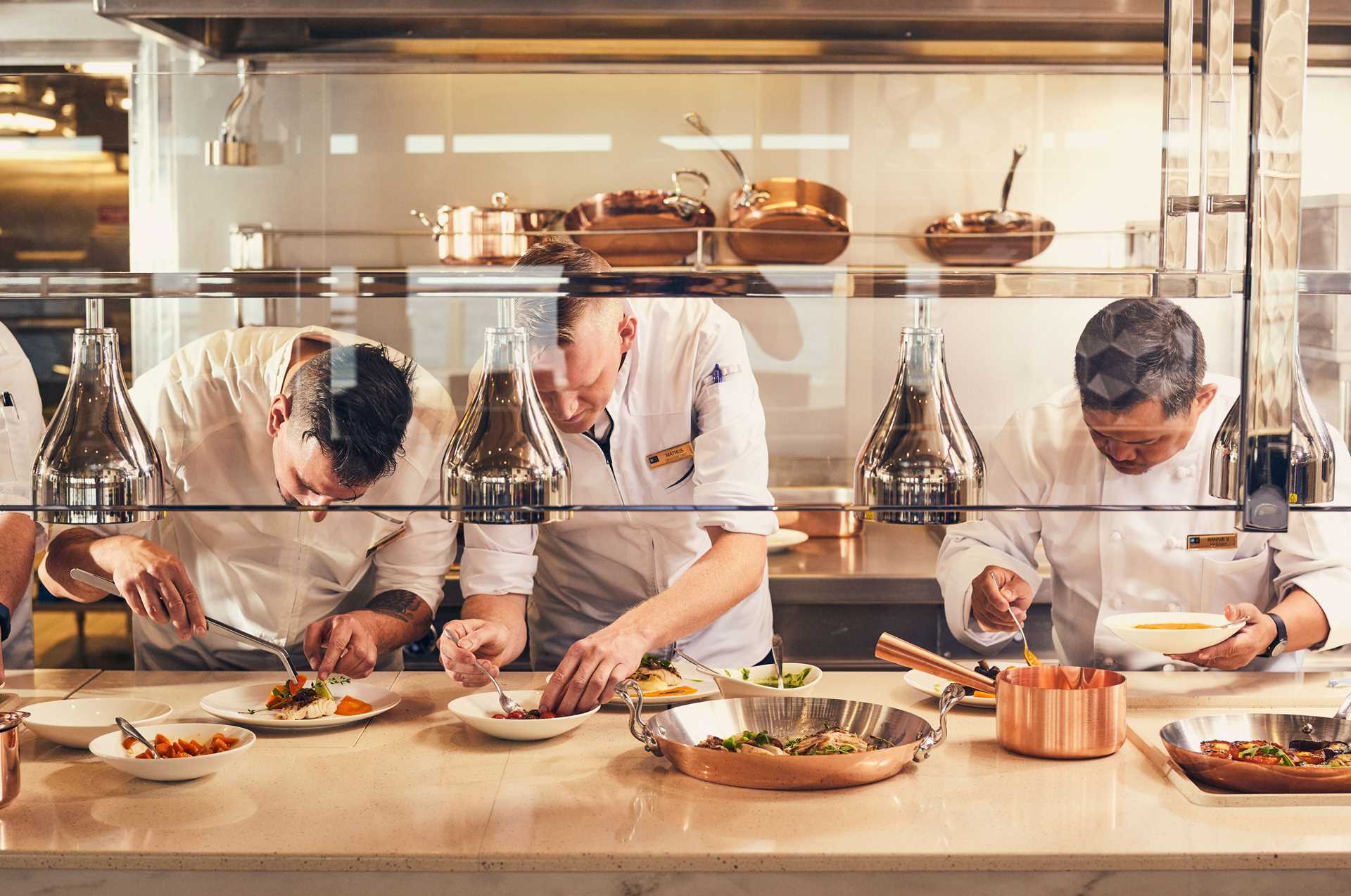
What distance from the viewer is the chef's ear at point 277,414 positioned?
1.42m

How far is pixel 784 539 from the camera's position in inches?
108

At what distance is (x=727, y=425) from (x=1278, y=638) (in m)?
0.97

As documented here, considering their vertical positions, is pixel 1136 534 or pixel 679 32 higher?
pixel 679 32

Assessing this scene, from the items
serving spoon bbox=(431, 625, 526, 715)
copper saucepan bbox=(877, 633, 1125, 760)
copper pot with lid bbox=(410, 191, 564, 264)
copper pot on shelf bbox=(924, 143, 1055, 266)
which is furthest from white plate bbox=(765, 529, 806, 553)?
copper saucepan bbox=(877, 633, 1125, 760)

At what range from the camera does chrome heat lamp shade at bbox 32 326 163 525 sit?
132 cm

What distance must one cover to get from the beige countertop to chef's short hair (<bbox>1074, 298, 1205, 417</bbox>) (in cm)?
44

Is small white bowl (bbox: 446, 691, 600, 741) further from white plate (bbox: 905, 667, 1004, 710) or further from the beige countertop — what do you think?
white plate (bbox: 905, 667, 1004, 710)

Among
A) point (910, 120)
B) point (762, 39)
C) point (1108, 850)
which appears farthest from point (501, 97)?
point (1108, 850)

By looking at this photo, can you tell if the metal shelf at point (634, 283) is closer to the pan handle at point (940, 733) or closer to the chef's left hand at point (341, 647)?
the pan handle at point (940, 733)

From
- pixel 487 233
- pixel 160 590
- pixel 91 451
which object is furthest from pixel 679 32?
pixel 91 451

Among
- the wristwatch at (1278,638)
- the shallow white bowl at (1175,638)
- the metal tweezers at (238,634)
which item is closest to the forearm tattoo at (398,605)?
the metal tweezers at (238,634)

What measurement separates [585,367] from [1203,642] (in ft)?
2.90

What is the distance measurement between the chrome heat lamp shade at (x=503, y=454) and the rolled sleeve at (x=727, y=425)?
305 millimetres

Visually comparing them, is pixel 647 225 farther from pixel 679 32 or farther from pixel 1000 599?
pixel 1000 599
